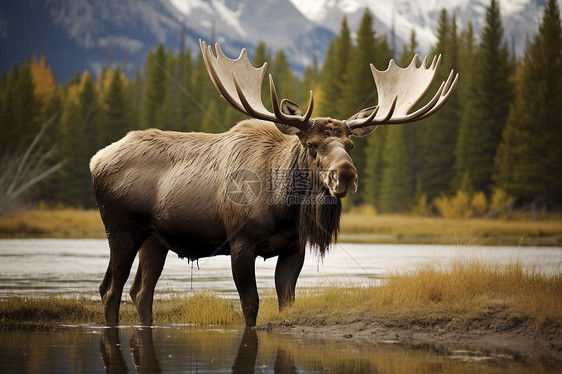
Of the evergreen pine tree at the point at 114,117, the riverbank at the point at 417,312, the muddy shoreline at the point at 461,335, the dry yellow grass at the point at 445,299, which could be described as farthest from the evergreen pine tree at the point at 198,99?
the muddy shoreline at the point at 461,335

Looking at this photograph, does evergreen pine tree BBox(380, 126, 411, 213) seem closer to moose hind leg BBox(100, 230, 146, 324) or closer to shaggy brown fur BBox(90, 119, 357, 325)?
shaggy brown fur BBox(90, 119, 357, 325)

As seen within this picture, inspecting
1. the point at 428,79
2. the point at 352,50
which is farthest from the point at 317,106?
the point at 428,79

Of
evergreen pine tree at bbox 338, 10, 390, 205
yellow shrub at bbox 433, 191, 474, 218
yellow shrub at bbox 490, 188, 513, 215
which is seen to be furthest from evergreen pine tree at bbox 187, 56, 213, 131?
yellow shrub at bbox 490, 188, 513, 215

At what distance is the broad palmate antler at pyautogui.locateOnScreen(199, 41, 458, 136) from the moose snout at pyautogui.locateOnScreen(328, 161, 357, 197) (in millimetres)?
877

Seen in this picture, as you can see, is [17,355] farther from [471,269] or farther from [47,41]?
[47,41]

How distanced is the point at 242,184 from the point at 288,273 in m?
1.15

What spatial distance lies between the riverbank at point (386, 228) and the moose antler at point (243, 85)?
83.9 feet

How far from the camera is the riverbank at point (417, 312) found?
25.7ft

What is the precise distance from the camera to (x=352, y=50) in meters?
61.2

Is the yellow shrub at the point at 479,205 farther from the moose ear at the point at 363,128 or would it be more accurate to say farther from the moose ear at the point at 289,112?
the moose ear at the point at 289,112

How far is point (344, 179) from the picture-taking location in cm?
822

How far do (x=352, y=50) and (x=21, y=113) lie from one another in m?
24.3

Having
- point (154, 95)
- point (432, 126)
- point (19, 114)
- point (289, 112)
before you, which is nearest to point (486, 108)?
point (432, 126)

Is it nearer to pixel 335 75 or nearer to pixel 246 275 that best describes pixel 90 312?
pixel 246 275
